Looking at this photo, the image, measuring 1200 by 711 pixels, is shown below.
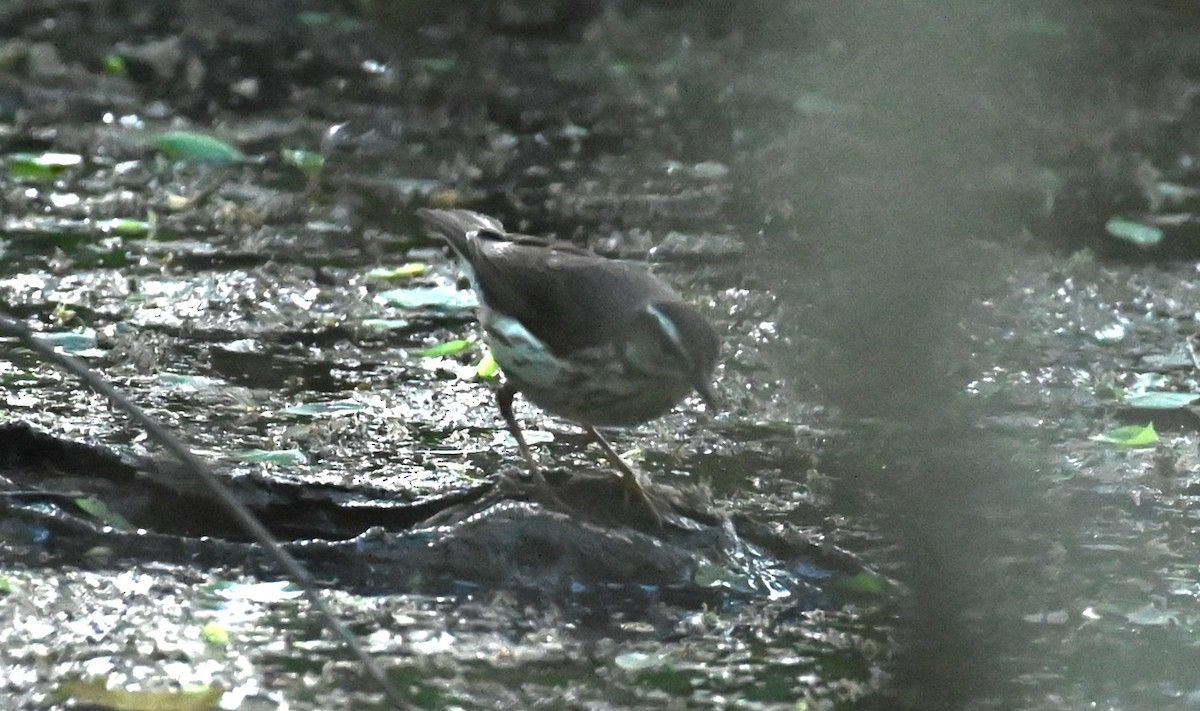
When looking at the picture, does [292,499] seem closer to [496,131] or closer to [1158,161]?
[496,131]

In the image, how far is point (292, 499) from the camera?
15.6ft

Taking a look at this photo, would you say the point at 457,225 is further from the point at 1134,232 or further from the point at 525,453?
the point at 1134,232

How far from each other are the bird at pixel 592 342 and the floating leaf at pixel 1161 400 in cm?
193

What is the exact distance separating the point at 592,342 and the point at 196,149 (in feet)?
16.1

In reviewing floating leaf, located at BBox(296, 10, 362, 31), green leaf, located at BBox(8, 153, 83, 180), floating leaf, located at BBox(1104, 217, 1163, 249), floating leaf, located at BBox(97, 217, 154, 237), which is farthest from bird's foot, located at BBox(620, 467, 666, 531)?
floating leaf, located at BBox(296, 10, 362, 31)

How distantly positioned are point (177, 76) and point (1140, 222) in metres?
5.79

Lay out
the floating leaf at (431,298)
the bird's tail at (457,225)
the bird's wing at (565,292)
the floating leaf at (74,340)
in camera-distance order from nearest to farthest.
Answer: the bird's wing at (565,292)
the bird's tail at (457,225)
the floating leaf at (74,340)
the floating leaf at (431,298)

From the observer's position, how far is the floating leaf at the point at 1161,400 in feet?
19.7

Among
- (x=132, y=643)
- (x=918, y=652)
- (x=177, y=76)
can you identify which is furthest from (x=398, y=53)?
(x=918, y=652)

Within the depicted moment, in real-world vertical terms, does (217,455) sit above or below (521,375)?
below

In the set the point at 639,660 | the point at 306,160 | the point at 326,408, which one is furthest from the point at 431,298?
the point at 639,660

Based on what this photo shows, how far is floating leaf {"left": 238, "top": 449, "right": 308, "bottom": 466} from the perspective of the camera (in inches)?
205

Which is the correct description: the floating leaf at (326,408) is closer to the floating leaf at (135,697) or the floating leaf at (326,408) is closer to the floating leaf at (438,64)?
the floating leaf at (135,697)

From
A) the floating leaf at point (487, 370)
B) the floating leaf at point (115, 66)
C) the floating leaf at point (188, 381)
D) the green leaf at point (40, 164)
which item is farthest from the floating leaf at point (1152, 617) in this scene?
the floating leaf at point (115, 66)
